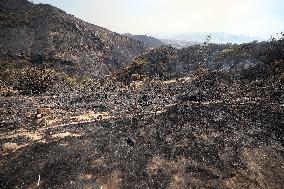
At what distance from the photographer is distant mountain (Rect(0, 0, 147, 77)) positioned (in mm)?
45219

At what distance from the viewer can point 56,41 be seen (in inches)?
1957

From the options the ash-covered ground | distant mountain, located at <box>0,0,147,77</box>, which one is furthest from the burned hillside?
distant mountain, located at <box>0,0,147,77</box>

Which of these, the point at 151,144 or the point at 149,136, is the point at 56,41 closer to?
the point at 149,136

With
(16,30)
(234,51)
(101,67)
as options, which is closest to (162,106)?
(234,51)

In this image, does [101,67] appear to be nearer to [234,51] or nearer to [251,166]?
[234,51]

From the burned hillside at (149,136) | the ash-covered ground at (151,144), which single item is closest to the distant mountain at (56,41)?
the burned hillside at (149,136)

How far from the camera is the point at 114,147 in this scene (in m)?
10.5

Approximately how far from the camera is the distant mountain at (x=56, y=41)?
4522cm

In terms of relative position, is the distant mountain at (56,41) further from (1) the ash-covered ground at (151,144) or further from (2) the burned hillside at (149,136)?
(1) the ash-covered ground at (151,144)

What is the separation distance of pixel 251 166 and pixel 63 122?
24.1ft

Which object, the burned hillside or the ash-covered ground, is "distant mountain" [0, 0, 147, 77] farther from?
the ash-covered ground

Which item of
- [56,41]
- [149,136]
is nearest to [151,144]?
[149,136]

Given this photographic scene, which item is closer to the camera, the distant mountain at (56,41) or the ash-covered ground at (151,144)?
the ash-covered ground at (151,144)

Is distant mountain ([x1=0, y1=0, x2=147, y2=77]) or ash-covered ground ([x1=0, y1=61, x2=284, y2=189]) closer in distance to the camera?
ash-covered ground ([x1=0, y1=61, x2=284, y2=189])
